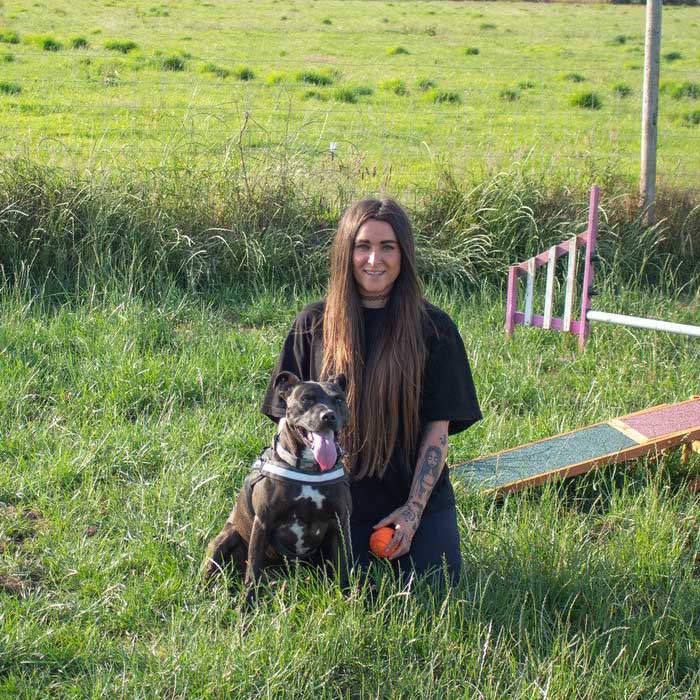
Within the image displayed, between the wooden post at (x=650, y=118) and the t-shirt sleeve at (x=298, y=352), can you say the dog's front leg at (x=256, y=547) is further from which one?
the wooden post at (x=650, y=118)

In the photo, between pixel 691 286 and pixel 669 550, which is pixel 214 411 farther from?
pixel 691 286

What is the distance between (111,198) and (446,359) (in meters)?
4.15

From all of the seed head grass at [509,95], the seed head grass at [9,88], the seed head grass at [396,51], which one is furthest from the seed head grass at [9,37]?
the seed head grass at [509,95]

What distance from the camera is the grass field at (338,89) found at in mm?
8078

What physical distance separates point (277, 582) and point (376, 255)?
1171 millimetres

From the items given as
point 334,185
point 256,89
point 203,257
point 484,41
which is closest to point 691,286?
point 334,185

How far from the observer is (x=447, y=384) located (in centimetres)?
344

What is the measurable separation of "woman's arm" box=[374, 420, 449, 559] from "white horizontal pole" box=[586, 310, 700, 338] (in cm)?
180

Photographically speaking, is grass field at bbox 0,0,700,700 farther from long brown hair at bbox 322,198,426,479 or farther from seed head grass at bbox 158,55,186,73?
seed head grass at bbox 158,55,186,73

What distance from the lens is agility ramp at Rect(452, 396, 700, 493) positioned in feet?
13.6

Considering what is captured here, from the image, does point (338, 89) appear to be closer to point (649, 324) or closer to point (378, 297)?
point (649, 324)

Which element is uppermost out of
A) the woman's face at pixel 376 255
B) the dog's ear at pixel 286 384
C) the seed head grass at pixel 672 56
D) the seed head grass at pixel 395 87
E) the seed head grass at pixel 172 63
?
the seed head grass at pixel 672 56

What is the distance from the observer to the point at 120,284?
6.35 meters

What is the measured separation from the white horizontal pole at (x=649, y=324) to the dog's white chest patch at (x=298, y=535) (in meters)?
2.42
